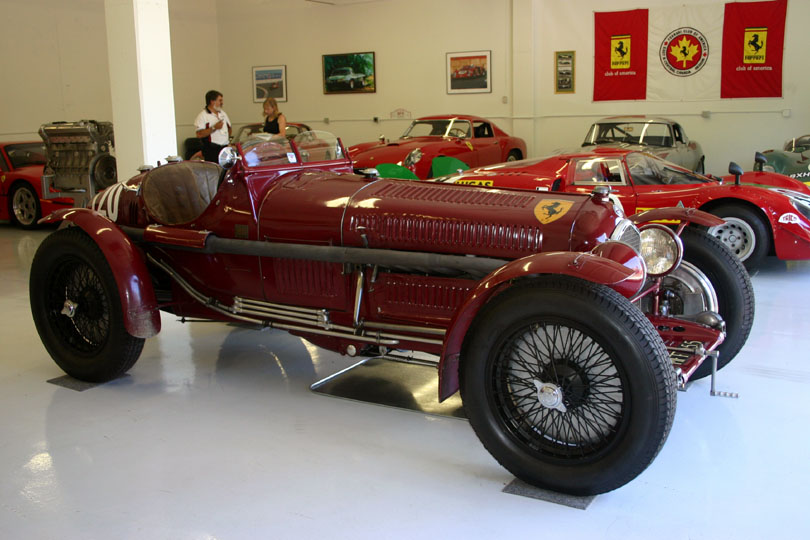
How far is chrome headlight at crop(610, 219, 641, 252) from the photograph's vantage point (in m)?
3.36

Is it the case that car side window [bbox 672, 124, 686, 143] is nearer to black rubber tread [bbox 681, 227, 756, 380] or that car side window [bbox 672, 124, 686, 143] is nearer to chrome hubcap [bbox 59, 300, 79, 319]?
black rubber tread [bbox 681, 227, 756, 380]

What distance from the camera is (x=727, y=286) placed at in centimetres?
403

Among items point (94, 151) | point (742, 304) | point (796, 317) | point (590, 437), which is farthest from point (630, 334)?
point (94, 151)

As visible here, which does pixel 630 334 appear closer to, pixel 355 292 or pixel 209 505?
pixel 355 292

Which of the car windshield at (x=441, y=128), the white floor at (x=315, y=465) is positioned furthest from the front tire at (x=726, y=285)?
the car windshield at (x=441, y=128)

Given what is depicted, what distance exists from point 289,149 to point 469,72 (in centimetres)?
1155

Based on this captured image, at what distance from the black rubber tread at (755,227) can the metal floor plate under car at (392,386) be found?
3.98 meters

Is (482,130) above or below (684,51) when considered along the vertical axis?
below

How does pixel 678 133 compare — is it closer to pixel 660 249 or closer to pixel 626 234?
pixel 660 249

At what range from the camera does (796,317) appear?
5.61m

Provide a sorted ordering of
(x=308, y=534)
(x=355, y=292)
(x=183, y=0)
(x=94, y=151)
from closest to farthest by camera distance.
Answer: (x=308, y=534) < (x=355, y=292) < (x=94, y=151) < (x=183, y=0)

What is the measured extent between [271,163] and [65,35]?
1284cm

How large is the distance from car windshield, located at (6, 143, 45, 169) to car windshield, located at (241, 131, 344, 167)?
795 centimetres

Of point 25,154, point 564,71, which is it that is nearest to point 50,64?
point 25,154
